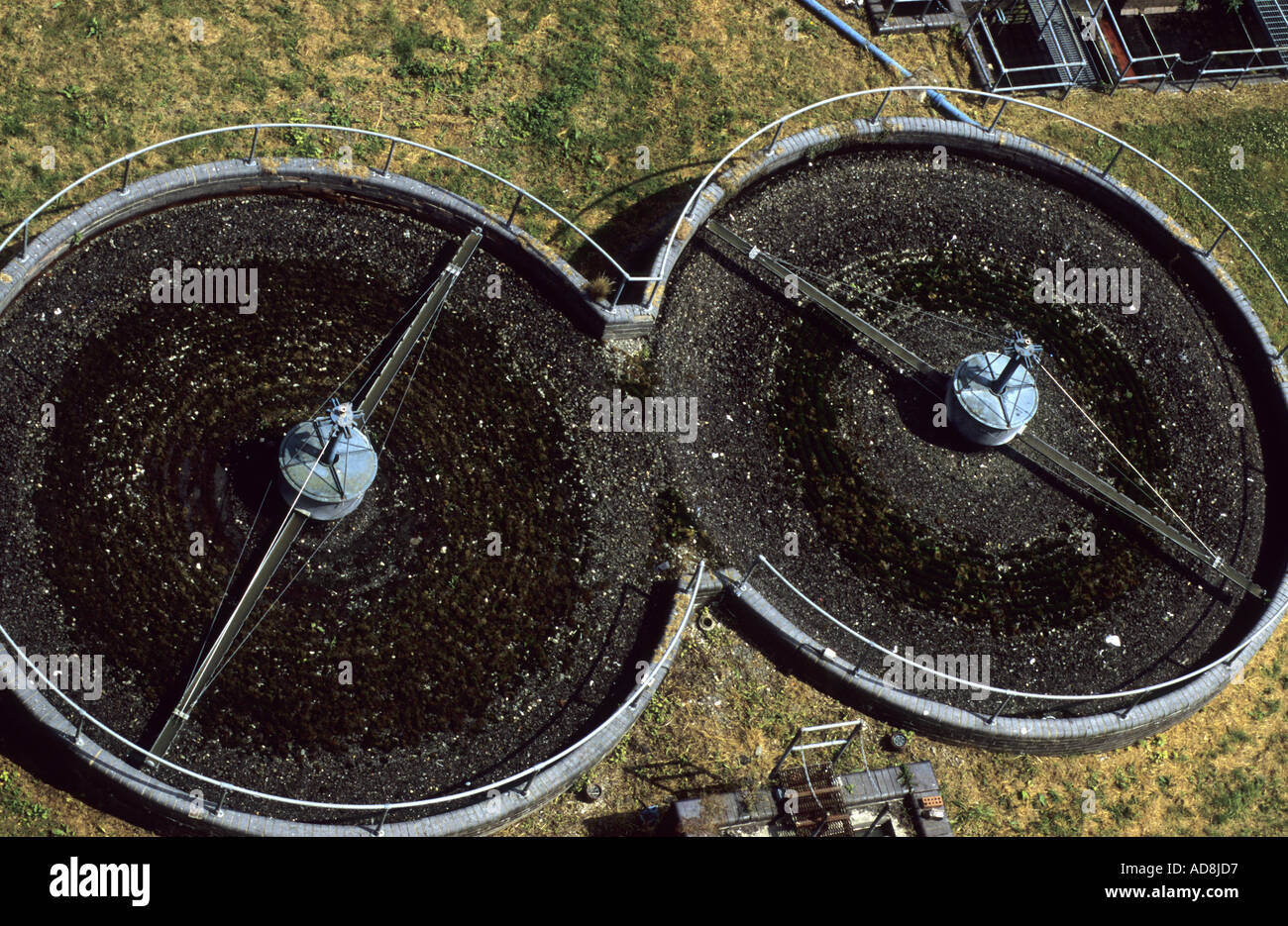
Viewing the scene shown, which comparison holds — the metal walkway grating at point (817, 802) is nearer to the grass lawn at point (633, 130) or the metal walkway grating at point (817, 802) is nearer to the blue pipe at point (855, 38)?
the grass lawn at point (633, 130)

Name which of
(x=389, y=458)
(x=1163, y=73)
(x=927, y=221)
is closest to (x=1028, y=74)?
(x=1163, y=73)

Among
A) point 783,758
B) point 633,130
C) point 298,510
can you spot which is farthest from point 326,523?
point 633,130

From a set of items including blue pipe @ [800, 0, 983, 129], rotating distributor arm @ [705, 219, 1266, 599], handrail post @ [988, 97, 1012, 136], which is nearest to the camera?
rotating distributor arm @ [705, 219, 1266, 599]

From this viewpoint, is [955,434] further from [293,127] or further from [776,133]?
[293,127]

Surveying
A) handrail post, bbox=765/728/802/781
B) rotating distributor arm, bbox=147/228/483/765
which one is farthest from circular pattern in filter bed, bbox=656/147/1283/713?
rotating distributor arm, bbox=147/228/483/765

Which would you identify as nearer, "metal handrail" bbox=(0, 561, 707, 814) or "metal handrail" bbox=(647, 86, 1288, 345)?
"metal handrail" bbox=(0, 561, 707, 814)

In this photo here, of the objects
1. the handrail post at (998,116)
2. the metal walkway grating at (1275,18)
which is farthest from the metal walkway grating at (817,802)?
the metal walkway grating at (1275,18)

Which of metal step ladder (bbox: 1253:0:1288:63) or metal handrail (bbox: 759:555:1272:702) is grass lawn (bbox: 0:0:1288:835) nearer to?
metal handrail (bbox: 759:555:1272:702)

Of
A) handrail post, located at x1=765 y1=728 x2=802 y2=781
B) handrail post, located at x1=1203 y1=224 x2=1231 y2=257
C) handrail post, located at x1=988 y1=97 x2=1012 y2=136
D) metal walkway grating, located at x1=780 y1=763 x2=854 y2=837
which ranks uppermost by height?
handrail post, located at x1=988 y1=97 x2=1012 y2=136

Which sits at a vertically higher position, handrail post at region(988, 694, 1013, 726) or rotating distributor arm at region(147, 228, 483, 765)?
rotating distributor arm at region(147, 228, 483, 765)
